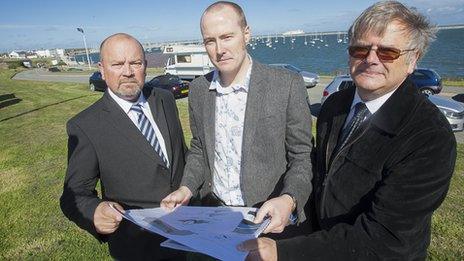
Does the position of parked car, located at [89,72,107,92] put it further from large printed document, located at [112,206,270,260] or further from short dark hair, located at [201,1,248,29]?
large printed document, located at [112,206,270,260]

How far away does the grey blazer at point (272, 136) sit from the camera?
237cm

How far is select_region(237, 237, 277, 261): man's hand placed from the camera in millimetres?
1582

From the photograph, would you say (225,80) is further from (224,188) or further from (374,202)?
(374,202)

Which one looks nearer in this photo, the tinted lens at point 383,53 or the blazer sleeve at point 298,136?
the tinted lens at point 383,53

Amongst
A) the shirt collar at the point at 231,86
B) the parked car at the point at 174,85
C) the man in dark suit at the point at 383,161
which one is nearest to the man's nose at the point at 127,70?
the shirt collar at the point at 231,86

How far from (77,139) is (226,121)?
108 cm

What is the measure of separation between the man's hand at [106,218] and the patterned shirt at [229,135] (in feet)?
2.81

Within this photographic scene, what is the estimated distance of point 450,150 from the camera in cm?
159

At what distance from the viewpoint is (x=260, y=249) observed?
5.35 ft

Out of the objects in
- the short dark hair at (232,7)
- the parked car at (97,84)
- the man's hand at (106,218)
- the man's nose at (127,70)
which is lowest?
the parked car at (97,84)

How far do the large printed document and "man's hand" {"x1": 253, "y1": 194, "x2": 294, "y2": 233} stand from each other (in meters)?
0.04

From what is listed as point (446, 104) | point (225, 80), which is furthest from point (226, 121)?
point (446, 104)

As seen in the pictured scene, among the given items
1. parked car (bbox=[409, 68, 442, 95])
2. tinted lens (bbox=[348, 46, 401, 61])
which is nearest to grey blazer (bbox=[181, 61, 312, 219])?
tinted lens (bbox=[348, 46, 401, 61])

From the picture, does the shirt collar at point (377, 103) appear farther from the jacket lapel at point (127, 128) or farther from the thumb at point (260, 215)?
the jacket lapel at point (127, 128)
